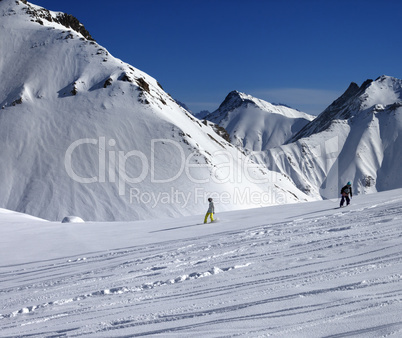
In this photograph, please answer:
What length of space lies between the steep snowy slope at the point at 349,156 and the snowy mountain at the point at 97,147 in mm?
85683

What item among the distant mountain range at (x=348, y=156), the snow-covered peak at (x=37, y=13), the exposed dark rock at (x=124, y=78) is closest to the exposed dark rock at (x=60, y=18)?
the snow-covered peak at (x=37, y=13)

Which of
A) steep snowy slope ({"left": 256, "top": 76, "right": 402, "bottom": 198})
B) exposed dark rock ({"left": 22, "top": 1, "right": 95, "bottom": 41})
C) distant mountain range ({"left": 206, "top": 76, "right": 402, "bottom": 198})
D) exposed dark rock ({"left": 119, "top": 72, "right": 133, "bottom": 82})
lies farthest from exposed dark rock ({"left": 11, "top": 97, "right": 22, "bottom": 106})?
steep snowy slope ({"left": 256, "top": 76, "right": 402, "bottom": 198})

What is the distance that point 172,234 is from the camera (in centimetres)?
1673

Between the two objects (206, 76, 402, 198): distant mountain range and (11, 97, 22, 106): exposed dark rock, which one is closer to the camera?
(11, 97, 22, 106): exposed dark rock

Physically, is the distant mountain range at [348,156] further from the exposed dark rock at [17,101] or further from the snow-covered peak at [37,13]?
the exposed dark rock at [17,101]

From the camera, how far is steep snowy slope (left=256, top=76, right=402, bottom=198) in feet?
511

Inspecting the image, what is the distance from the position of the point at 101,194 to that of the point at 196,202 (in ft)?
39.3

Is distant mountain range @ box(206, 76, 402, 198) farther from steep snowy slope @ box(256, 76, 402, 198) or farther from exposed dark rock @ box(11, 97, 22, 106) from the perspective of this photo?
exposed dark rock @ box(11, 97, 22, 106)

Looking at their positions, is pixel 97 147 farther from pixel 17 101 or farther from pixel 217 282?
pixel 217 282

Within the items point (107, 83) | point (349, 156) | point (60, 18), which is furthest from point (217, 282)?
point (349, 156)

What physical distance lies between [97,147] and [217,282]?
5300 cm

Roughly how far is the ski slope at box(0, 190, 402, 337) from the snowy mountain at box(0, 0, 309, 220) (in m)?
34.6

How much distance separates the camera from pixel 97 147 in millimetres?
59125

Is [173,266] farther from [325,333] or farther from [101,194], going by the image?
[101,194]
